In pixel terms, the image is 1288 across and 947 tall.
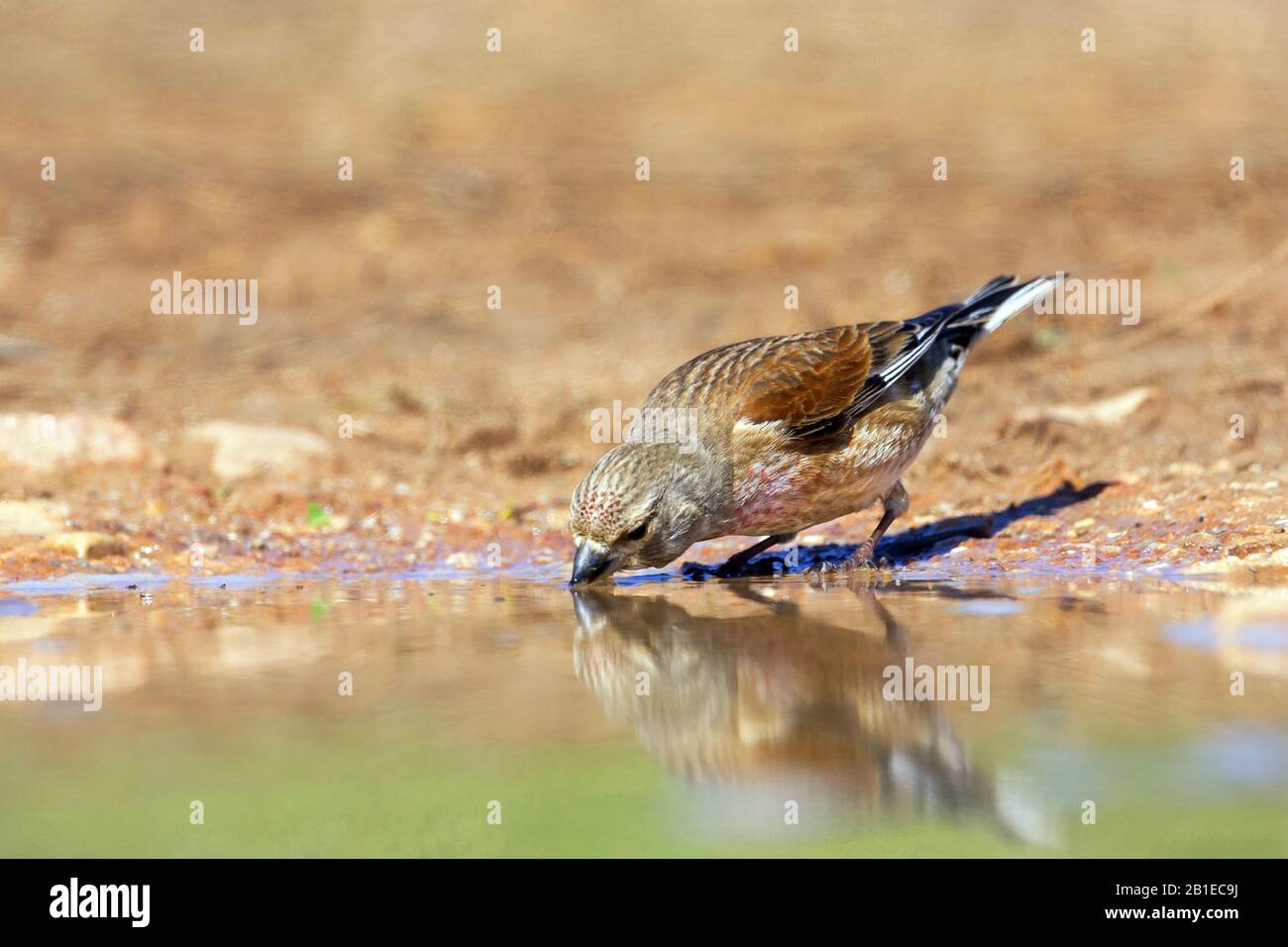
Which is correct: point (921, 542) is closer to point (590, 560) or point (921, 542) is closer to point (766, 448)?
point (766, 448)

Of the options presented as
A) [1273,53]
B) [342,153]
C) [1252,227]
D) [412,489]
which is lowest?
[412,489]

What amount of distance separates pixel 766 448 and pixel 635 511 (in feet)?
2.42

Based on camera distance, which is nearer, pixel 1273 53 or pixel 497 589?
pixel 497 589

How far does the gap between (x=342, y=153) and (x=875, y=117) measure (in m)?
5.06

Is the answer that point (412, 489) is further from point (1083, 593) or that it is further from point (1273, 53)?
point (1273, 53)

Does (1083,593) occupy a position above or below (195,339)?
below

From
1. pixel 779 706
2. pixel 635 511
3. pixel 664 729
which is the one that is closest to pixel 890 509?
pixel 635 511

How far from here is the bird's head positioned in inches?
232

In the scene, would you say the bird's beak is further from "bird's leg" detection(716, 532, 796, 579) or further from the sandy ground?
the sandy ground

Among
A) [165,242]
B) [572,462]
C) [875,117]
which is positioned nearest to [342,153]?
[165,242]

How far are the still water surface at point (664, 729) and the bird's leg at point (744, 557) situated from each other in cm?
104

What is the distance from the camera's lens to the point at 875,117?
1528 centimetres

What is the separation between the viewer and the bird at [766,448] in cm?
599

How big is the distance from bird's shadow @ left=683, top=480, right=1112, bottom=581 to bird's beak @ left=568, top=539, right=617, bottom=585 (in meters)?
0.75
